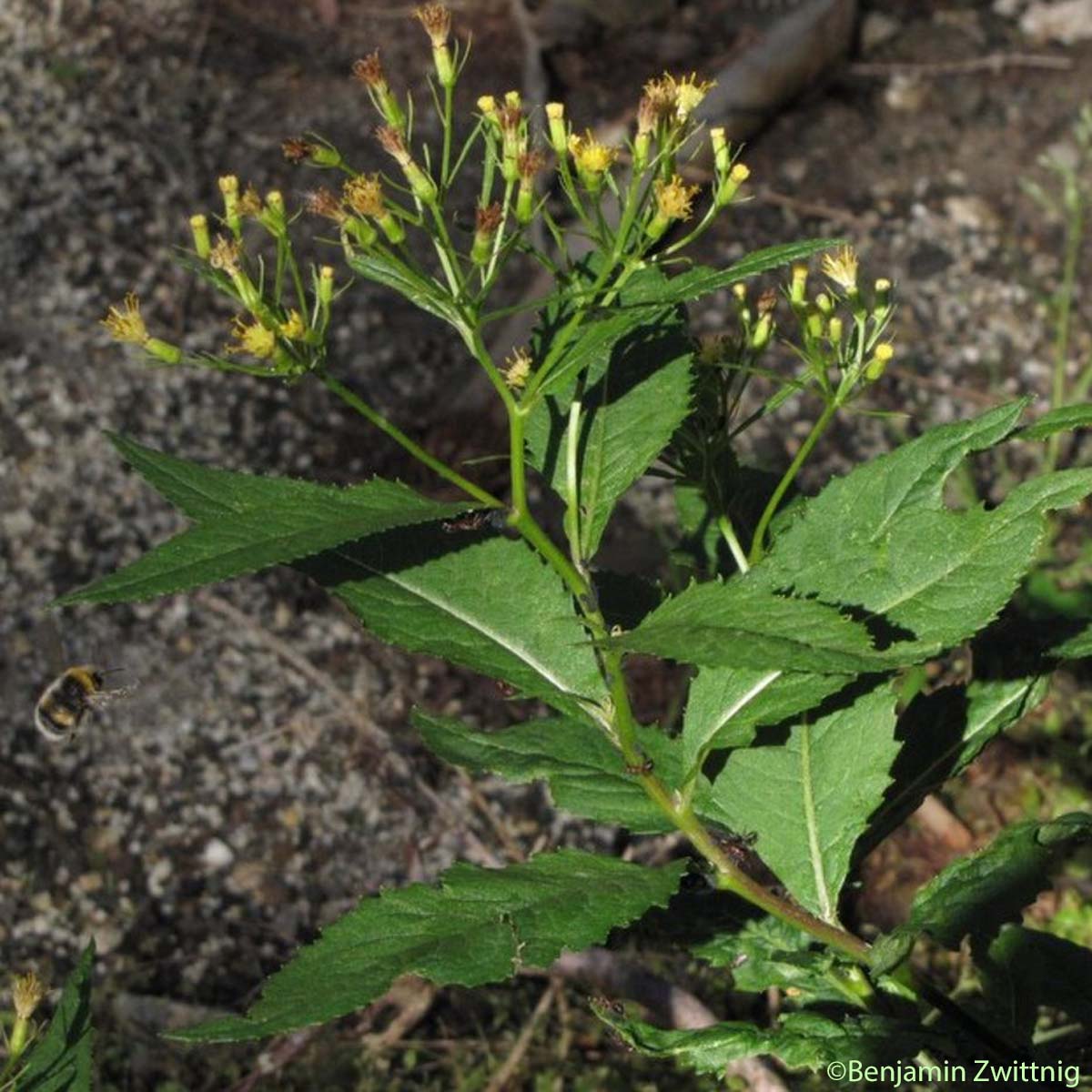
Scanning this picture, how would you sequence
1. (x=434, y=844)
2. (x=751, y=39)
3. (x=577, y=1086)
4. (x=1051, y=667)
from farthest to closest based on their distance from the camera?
(x=751, y=39) < (x=434, y=844) < (x=577, y=1086) < (x=1051, y=667)

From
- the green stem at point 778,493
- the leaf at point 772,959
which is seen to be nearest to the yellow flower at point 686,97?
the green stem at point 778,493

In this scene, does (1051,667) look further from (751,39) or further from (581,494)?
(751,39)

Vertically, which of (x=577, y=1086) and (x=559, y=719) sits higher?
(x=559, y=719)

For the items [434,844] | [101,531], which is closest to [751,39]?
[101,531]

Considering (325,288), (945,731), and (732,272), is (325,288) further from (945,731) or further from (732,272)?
(945,731)

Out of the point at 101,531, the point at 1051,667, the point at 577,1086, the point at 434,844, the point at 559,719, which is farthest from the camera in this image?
the point at 101,531

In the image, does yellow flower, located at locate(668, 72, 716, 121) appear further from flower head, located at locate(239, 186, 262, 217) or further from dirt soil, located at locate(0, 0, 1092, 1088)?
dirt soil, located at locate(0, 0, 1092, 1088)
